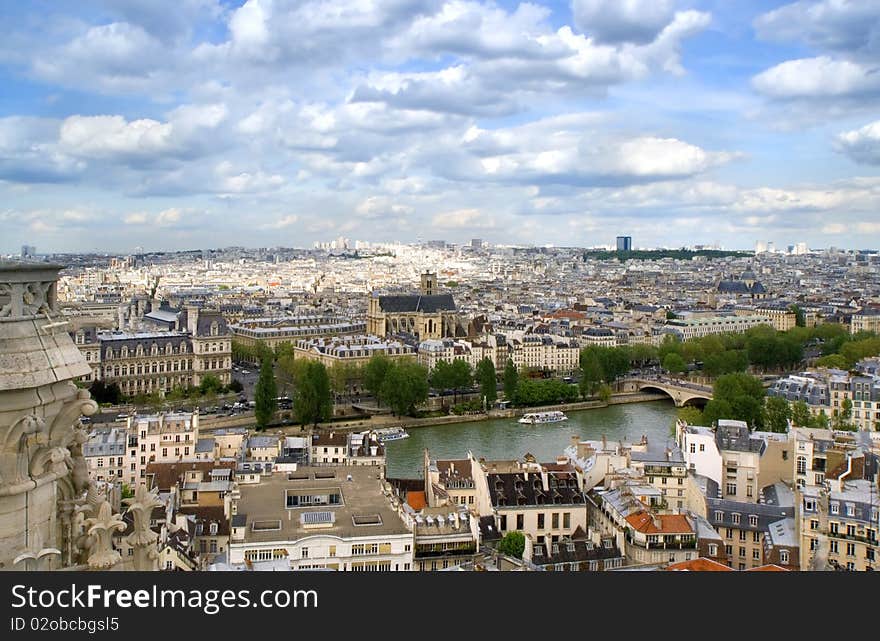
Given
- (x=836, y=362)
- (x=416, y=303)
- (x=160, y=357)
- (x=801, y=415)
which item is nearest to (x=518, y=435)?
(x=801, y=415)

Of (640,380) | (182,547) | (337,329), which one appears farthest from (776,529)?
(337,329)

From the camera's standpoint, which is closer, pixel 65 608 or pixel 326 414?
pixel 65 608

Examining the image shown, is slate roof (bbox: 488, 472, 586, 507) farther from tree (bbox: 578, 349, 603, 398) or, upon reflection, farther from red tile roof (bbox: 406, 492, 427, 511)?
tree (bbox: 578, 349, 603, 398)

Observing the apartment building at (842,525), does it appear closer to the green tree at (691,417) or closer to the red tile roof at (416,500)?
the red tile roof at (416,500)

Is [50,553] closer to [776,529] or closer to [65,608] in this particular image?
[65,608]

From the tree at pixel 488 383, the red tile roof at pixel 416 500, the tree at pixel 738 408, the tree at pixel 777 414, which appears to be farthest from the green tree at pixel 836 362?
the red tile roof at pixel 416 500

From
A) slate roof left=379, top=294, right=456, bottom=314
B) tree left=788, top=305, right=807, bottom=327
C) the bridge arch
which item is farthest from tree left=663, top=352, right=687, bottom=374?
tree left=788, top=305, right=807, bottom=327
